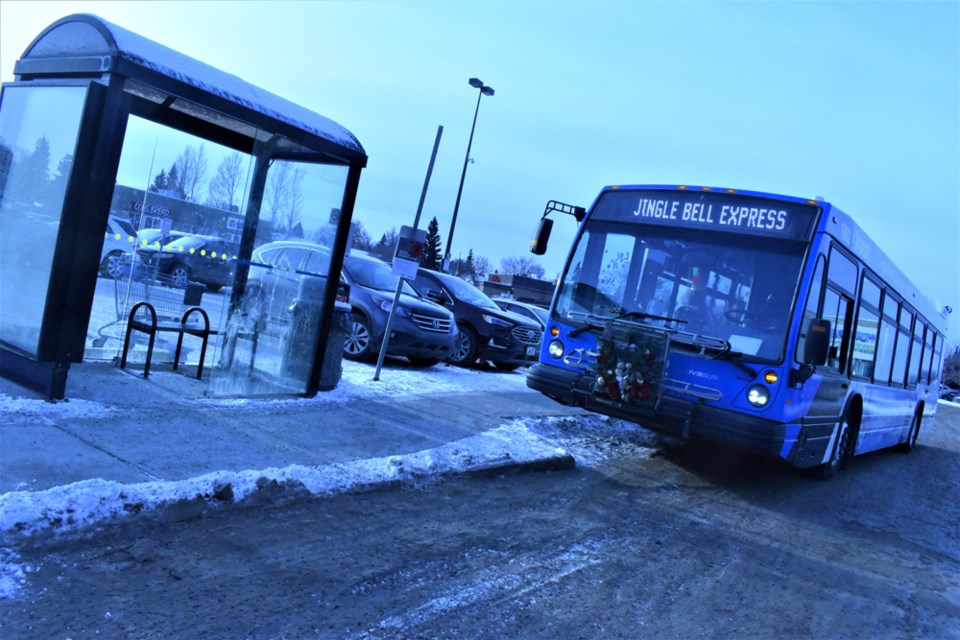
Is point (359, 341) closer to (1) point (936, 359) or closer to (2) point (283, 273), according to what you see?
(2) point (283, 273)

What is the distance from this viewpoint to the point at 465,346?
1456 cm

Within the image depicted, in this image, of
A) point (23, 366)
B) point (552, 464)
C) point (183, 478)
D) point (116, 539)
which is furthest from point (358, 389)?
point (116, 539)

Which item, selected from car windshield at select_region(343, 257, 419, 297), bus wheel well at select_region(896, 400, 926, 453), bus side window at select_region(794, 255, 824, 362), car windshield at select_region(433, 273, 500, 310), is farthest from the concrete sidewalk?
bus wheel well at select_region(896, 400, 926, 453)

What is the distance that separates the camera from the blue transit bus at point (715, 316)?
23.1ft

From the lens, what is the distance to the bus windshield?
23.4 feet

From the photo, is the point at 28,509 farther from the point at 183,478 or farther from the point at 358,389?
the point at 358,389

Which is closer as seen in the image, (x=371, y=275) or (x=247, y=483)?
(x=247, y=483)

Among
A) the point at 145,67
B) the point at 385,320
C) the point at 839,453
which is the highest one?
the point at 145,67

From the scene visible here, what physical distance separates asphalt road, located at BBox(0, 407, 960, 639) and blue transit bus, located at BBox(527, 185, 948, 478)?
0.90 meters

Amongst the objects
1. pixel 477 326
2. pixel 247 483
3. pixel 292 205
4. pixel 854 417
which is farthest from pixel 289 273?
pixel 854 417

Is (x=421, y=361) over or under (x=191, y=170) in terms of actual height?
under

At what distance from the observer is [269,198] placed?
27.7 feet

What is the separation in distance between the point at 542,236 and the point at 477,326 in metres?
5.66

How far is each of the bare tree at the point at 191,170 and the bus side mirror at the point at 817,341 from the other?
647 cm
